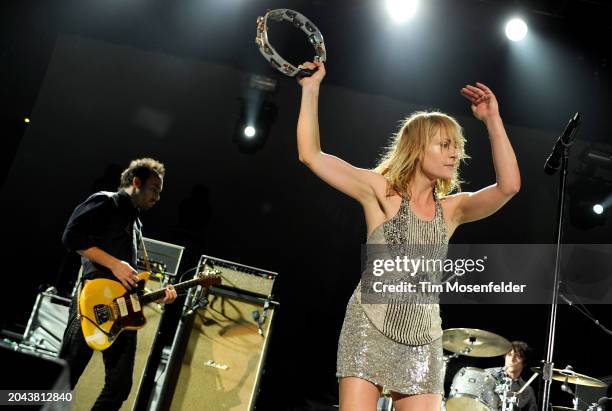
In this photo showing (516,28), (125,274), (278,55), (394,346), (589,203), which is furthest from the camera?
(589,203)

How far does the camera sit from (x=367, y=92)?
22.8ft

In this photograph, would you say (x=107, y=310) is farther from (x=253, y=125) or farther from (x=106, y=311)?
(x=253, y=125)

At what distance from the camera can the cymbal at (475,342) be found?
562 centimetres

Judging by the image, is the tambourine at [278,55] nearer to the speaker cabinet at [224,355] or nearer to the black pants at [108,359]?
the black pants at [108,359]

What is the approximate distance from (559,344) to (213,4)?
220 inches

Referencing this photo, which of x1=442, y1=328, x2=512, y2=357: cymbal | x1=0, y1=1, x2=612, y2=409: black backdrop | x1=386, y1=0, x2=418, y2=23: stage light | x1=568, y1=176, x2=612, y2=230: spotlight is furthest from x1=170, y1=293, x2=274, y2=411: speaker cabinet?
x1=568, y1=176, x2=612, y2=230: spotlight

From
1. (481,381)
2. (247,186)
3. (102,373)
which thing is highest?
(247,186)

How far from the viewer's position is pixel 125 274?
4.08m

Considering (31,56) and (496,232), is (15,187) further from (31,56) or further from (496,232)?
(496,232)

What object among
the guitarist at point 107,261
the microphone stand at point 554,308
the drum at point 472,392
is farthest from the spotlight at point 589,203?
the guitarist at point 107,261

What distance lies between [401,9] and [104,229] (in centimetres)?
432

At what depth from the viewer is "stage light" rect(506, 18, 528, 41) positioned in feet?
22.0

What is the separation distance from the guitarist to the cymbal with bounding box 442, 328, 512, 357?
119 inches

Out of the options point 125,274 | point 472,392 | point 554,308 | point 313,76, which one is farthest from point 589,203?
point 313,76
